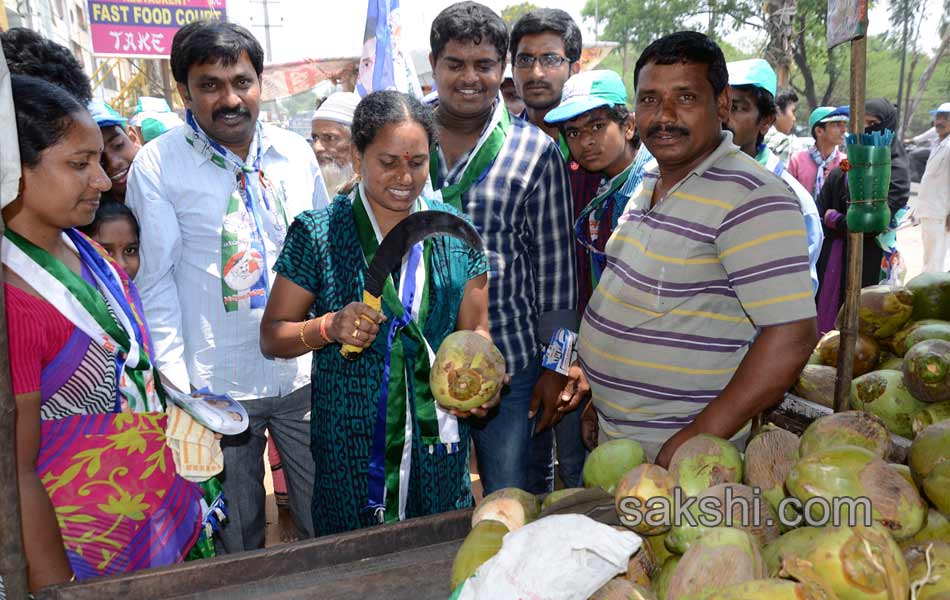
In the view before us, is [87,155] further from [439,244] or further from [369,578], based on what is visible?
[369,578]

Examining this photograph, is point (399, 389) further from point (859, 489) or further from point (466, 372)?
point (859, 489)

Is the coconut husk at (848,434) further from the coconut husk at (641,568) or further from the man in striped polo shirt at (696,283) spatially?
the coconut husk at (641,568)

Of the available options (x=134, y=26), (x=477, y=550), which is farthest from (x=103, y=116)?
(x=134, y=26)

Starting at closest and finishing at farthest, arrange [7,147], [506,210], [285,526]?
[7,147], [506,210], [285,526]

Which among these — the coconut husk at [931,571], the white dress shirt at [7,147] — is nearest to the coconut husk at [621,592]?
the coconut husk at [931,571]

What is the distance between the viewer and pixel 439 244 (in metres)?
2.38

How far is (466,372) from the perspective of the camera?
2098mm

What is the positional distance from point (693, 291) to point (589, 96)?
53.0 inches

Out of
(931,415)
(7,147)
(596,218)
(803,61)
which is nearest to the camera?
(7,147)

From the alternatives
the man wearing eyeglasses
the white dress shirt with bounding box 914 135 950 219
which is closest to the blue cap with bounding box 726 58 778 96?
the man wearing eyeglasses

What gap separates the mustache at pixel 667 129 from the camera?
209 cm

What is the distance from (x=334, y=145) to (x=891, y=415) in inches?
172

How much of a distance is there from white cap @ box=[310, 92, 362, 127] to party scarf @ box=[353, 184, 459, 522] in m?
3.41

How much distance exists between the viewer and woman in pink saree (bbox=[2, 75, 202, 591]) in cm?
170
